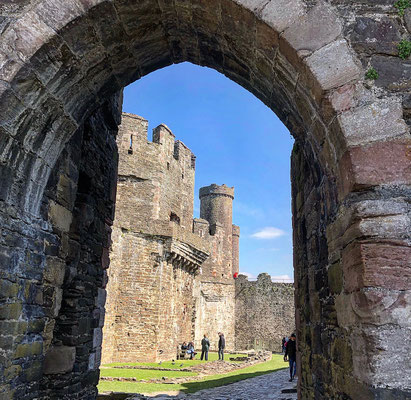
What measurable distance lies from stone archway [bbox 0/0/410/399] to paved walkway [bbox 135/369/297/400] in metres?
4.57

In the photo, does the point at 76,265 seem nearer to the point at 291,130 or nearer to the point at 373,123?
the point at 291,130

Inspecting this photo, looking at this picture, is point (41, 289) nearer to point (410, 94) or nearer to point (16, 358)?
point (16, 358)

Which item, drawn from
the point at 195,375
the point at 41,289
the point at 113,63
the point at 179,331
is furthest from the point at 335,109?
the point at 179,331

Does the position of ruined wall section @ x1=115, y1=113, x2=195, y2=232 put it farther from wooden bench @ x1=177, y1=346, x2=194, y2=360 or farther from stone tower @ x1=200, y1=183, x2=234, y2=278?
stone tower @ x1=200, y1=183, x2=234, y2=278

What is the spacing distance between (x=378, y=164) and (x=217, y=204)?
118 feet

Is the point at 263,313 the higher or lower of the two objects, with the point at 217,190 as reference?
lower

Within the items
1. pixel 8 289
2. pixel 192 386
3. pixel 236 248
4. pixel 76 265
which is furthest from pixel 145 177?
pixel 236 248

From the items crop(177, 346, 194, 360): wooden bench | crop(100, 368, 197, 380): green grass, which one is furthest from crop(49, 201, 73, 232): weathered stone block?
crop(177, 346, 194, 360): wooden bench

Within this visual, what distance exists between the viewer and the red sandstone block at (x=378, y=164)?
8.45ft

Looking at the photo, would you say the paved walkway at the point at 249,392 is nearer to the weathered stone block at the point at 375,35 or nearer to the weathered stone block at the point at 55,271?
the weathered stone block at the point at 55,271

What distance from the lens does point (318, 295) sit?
13.1 feet

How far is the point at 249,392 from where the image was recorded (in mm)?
10195

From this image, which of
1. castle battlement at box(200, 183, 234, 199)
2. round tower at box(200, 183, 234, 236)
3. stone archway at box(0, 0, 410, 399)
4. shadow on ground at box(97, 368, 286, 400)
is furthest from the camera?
castle battlement at box(200, 183, 234, 199)

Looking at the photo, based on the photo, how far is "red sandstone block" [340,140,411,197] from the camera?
258 cm
